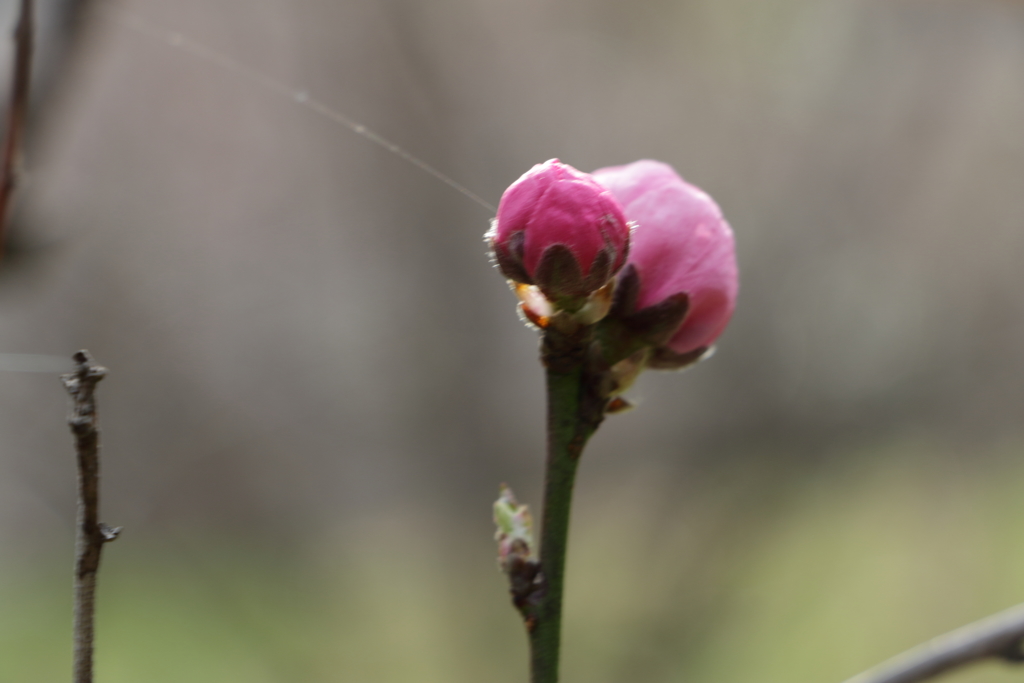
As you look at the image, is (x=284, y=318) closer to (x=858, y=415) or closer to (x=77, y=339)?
(x=77, y=339)

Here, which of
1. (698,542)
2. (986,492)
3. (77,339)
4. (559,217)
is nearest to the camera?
(559,217)

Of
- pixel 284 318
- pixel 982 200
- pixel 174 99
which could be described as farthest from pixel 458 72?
pixel 982 200

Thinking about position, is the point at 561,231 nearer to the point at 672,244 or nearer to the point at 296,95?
the point at 672,244

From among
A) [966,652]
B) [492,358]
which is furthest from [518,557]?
[492,358]

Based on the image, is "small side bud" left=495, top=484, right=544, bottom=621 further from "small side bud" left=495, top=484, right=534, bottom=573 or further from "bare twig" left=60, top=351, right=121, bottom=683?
"bare twig" left=60, top=351, right=121, bottom=683

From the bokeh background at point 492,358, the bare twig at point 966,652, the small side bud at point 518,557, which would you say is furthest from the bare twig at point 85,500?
the bokeh background at point 492,358

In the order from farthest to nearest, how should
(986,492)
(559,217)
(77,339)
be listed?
(986,492) < (77,339) < (559,217)

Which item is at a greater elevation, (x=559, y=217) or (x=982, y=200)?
(x=982, y=200)
